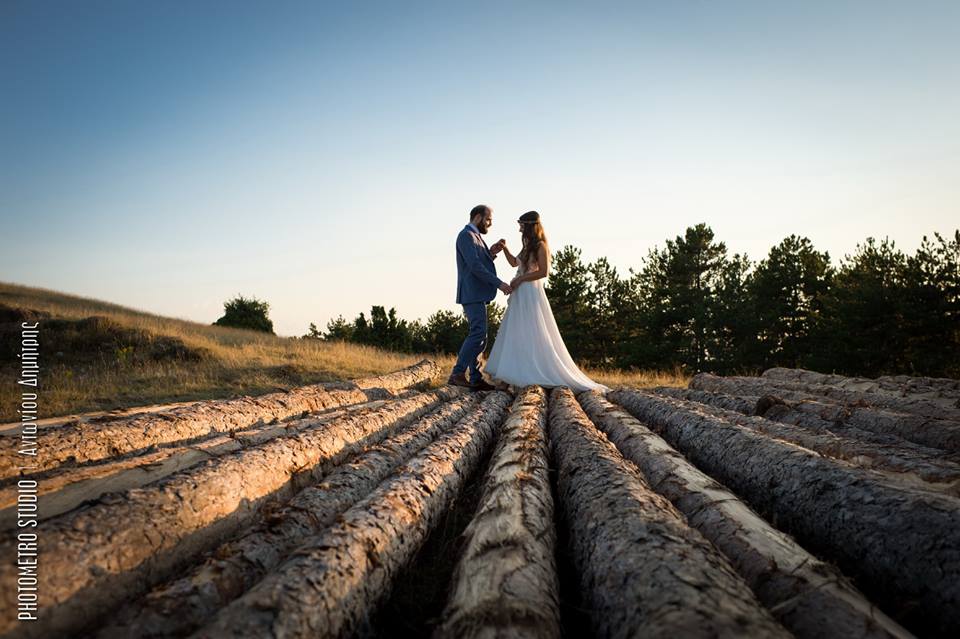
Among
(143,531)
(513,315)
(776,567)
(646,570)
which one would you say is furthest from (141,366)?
(776,567)

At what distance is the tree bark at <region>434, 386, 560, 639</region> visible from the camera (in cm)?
151

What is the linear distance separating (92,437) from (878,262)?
30170 millimetres

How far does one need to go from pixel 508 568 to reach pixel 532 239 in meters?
7.04

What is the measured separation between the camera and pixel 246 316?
38.8m

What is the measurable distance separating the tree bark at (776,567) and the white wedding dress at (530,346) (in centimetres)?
515

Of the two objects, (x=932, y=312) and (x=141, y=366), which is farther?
(x=932, y=312)

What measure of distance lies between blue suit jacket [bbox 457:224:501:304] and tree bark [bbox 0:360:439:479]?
2616 mm

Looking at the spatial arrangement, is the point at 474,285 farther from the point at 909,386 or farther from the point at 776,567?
the point at 909,386

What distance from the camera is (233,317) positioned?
38531 mm

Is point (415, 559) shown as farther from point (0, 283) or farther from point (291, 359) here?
point (0, 283)

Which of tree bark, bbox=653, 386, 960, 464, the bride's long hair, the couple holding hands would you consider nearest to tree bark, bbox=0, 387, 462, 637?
tree bark, bbox=653, 386, 960, 464

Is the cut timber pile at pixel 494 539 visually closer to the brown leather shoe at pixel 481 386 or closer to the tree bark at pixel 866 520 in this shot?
the tree bark at pixel 866 520

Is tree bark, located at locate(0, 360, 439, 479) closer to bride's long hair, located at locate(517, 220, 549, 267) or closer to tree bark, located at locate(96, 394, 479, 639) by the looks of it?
tree bark, located at locate(96, 394, 479, 639)

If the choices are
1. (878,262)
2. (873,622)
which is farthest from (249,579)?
(878,262)
